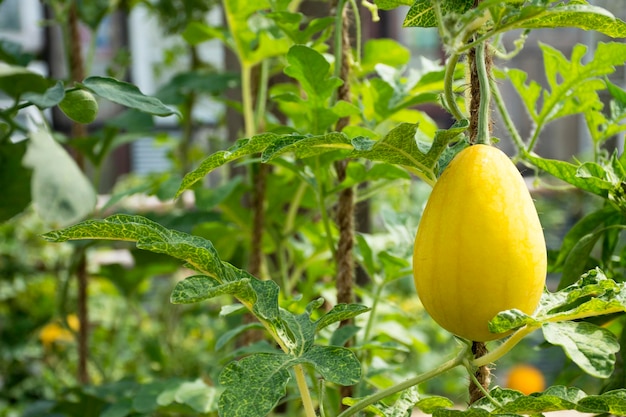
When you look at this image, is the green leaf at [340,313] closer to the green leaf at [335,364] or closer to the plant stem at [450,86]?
the green leaf at [335,364]

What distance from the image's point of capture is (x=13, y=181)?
0.87 metres

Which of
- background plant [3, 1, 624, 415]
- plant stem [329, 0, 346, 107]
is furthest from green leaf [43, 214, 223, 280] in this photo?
plant stem [329, 0, 346, 107]

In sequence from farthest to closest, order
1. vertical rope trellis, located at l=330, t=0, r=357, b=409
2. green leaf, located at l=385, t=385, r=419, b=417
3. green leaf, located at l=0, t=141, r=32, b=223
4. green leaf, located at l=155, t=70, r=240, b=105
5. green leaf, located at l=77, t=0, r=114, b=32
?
green leaf, located at l=77, t=0, r=114, b=32
green leaf, located at l=155, t=70, r=240, b=105
green leaf, located at l=0, t=141, r=32, b=223
vertical rope trellis, located at l=330, t=0, r=357, b=409
green leaf, located at l=385, t=385, r=419, b=417

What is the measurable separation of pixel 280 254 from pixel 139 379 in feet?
1.24

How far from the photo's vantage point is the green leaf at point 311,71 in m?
0.63

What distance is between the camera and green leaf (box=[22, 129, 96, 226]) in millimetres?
471

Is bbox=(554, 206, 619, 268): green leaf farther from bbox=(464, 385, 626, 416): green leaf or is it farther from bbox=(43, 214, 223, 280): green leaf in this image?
bbox=(43, 214, 223, 280): green leaf

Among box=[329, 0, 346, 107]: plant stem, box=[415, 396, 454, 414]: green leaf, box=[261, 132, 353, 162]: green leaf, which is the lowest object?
box=[415, 396, 454, 414]: green leaf

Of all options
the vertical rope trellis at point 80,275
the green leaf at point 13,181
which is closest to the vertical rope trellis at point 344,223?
the green leaf at point 13,181

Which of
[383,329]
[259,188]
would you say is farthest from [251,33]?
[383,329]

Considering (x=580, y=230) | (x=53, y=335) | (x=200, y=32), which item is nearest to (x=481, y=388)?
(x=580, y=230)

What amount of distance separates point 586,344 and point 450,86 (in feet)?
0.56

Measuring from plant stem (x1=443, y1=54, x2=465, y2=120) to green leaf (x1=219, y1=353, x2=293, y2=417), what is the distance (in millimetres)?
186

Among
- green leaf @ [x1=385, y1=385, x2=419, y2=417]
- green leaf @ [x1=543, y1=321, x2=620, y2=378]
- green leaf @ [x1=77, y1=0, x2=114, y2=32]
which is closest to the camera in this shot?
green leaf @ [x1=543, y1=321, x2=620, y2=378]
